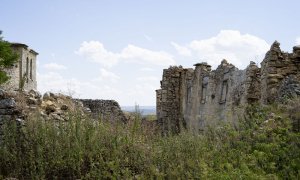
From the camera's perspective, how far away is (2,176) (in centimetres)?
714

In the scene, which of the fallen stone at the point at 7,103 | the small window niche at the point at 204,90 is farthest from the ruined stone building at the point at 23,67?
the fallen stone at the point at 7,103

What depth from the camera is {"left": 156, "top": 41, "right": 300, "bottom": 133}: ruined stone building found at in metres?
10.7

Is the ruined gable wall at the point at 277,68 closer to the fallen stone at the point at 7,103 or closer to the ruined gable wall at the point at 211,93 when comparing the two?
the ruined gable wall at the point at 211,93

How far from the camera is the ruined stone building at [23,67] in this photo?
3638cm

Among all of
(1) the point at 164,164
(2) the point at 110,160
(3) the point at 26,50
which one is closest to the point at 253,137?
(1) the point at 164,164

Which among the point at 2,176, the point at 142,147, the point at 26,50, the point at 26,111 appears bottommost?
the point at 2,176

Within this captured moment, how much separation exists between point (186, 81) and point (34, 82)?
30.5 metres

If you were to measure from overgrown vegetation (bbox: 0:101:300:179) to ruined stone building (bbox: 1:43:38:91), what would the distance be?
1089 inches

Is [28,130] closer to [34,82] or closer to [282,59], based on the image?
[282,59]

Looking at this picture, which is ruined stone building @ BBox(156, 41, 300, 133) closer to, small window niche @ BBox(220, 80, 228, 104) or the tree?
small window niche @ BBox(220, 80, 228, 104)

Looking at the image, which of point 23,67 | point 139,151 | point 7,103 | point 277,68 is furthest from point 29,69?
point 139,151

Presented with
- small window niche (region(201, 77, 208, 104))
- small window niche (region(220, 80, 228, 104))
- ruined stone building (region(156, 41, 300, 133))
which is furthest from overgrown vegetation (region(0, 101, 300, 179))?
small window niche (region(201, 77, 208, 104))

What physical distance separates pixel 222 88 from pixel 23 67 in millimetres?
29062

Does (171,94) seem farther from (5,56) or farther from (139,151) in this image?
(5,56)
